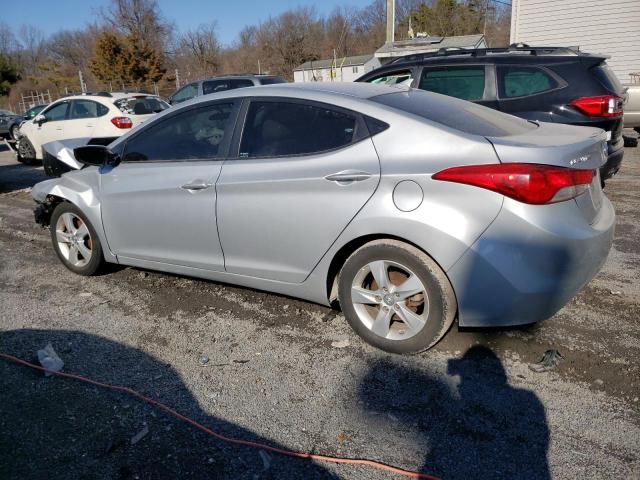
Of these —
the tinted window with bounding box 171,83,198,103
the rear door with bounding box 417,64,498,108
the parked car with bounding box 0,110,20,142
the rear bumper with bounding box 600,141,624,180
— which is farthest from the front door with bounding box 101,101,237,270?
the parked car with bounding box 0,110,20,142

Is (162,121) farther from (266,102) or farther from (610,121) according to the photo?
(610,121)

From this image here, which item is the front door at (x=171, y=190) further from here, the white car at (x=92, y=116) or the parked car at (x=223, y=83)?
the parked car at (x=223, y=83)

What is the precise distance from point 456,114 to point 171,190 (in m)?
2.05

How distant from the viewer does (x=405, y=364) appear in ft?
9.70

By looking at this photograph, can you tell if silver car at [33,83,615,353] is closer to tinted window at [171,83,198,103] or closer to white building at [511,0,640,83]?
tinted window at [171,83,198,103]

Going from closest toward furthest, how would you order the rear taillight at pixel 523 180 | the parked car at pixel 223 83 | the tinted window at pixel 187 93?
the rear taillight at pixel 523 180 < the parked car at pixel 223 83 < the tinted window at pixel 187 93

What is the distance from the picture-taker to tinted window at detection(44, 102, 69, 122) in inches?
448

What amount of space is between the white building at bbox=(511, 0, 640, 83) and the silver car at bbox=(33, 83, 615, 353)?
14992 mm

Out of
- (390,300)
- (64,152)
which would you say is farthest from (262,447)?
(64,152)

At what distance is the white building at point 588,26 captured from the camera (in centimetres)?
1510

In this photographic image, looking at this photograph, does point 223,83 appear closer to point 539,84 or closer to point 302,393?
point 539,84

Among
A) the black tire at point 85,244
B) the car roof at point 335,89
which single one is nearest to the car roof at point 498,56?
the car roof at point 335,89

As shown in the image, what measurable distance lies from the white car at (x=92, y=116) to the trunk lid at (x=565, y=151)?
876 cm

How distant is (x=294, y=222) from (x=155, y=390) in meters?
1.27
